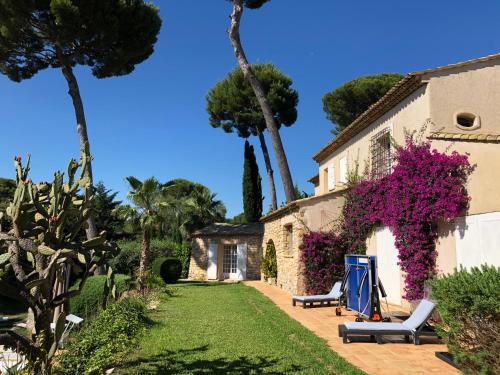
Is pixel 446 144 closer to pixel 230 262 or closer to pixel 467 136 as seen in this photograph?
pixel 467 136

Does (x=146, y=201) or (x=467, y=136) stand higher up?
(x=467, y=136)

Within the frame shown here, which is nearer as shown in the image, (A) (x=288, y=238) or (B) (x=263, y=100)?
(A) (x=288, y=238)

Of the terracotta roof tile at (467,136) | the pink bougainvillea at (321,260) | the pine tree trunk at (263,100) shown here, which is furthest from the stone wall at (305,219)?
the terracotta roof tile at (467,136)

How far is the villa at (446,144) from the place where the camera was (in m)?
8.51

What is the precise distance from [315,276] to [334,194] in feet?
10.3

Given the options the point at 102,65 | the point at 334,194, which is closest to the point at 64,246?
the point at 334,194

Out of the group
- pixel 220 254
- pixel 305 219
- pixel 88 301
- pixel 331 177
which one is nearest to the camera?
pixel 88 301

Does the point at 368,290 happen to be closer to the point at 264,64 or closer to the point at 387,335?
the point at 387,335

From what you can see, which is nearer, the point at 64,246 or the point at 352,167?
the point at 64,246

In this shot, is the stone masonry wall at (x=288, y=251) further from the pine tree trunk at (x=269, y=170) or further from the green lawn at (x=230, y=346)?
the pine tree trunk at (x=269, y=170)

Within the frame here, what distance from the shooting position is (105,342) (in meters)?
6.30

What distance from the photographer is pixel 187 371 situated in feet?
17.3

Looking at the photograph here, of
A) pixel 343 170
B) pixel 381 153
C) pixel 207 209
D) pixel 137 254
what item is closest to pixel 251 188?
pixel 207 209

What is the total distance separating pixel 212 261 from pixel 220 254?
0.68 meters
